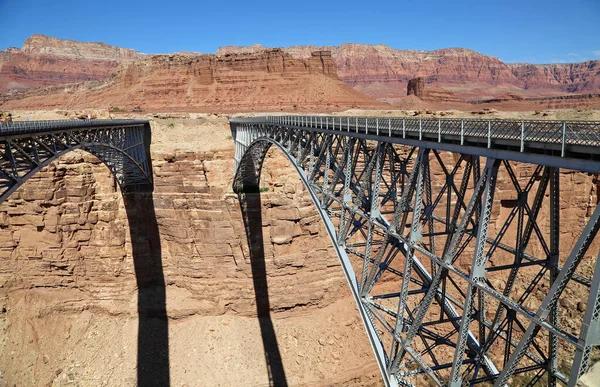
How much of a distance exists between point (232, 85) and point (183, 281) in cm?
4448

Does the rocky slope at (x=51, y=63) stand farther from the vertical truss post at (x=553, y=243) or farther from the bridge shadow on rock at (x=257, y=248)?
the vertical truss post at (x=553, y=243)

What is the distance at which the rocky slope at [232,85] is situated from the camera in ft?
212

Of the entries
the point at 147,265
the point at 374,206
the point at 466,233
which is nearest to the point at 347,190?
the point at 374,206

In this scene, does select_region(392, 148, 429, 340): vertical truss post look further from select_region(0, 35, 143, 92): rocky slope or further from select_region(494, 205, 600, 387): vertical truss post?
select_region(0, 35, 143, 92): rocky slope

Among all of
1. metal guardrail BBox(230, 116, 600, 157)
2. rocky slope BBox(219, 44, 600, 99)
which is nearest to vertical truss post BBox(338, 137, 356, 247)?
metal guardrail BBox(230, 116, 600, 157)

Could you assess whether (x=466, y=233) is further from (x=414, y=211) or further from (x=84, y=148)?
(x=84, y=148)

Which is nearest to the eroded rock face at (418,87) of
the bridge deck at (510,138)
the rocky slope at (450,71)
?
the rocky slope at (450,71)

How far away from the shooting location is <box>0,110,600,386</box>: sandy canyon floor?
86.1 ft

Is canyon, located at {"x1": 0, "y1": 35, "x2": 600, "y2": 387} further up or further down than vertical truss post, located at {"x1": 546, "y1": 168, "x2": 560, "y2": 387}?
further down

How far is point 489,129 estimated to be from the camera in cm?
843

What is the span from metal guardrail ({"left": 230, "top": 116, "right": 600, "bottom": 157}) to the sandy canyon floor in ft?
54.7

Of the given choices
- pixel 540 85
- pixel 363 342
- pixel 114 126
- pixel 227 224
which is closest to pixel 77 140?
pixel 114 126

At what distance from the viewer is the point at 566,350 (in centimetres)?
2466

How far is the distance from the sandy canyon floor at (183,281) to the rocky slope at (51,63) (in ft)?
335
